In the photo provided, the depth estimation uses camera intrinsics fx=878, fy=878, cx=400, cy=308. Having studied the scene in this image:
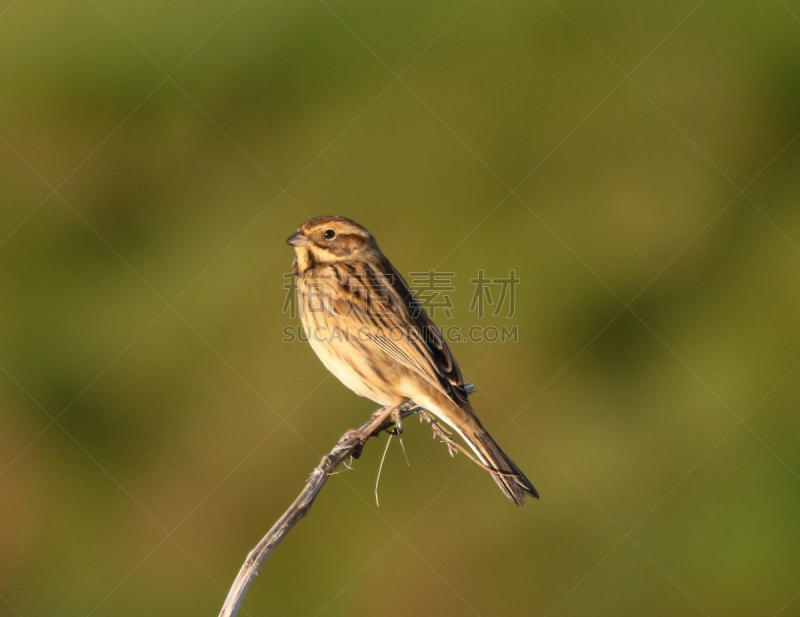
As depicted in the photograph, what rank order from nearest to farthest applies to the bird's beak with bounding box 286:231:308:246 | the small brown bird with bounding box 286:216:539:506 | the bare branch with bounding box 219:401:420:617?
1. the bare branch with bounding box 219:401:420:617
2. the small brown bird with bounding box 286:216:539:506
3. the bird's beak with bounding box 286:231:308:246

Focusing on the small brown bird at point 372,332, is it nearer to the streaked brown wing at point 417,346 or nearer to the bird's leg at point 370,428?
the streaked brown wing at point 417,346

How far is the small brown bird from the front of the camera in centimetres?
523

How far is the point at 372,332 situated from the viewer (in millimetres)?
5445

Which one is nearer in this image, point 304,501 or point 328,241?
point 304,501

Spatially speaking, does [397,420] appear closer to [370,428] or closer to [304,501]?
[370,428]

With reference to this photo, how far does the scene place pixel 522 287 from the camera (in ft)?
28.7

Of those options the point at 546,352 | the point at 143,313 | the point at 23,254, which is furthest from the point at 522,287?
the point at 23,254

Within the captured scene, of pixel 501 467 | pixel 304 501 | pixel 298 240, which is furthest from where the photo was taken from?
pixel 298 240

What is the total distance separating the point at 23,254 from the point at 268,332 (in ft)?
8.90

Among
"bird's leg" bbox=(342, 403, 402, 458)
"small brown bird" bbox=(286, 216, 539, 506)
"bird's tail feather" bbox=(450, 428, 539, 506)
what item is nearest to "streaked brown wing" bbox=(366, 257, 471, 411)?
"small brown bird" bbox=(286, 216, 539, 506)

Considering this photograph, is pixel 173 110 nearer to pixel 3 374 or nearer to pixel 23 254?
pixel 23 254

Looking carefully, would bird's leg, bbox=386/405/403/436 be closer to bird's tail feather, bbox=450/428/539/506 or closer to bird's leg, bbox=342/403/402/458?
bird's leg, bbox=342/403/402/458

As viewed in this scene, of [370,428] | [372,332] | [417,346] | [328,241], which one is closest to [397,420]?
[370,428]

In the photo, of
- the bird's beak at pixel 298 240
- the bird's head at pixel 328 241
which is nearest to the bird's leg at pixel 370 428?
the bird's head at pixel 328 241
